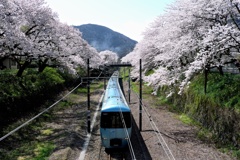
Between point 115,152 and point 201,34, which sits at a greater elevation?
point 201,34

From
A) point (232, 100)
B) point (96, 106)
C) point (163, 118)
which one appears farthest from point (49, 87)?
point (232, 100)

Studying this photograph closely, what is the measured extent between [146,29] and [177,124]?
20.4m

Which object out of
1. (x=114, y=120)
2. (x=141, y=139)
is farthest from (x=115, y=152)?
(x=141, y=139)

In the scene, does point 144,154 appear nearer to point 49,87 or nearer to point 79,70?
point 49,87

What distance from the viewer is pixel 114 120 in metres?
13.9

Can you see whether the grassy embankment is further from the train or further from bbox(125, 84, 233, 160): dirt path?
bbox(125, 84, 233, 160): dirt path

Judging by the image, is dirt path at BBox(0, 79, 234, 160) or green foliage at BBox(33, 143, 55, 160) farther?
dirt path at BBox(0, 79, 234, 160)

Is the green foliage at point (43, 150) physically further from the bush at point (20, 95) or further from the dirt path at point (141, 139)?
the bush at point (20, 95)

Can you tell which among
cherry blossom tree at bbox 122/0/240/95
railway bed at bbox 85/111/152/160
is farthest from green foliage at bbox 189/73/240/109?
railway bed at bbox 85/111/152/160

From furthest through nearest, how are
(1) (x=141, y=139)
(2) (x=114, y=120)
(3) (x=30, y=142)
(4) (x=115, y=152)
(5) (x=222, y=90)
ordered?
(5) (x=222, y=90) < (1) (x=141, y=139) < (3) (x=30, y=142) < (4) (x=115, y=152) < (2) (x=114, y=120)

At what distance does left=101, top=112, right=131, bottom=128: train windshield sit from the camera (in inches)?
542

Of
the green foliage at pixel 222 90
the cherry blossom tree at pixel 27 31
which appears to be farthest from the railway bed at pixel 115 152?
the cherry blossom tree at pixel 27 31

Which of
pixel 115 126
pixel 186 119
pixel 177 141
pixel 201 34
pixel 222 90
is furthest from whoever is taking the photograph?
pixel 186 119

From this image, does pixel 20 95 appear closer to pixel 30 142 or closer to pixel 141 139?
pixel 30 142
